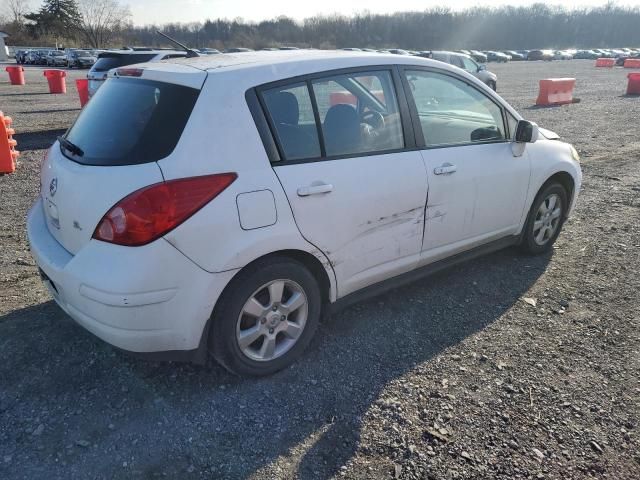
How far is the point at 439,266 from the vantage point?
3.74 m

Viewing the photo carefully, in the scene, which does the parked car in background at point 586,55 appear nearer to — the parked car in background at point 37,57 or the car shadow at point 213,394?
the parked car in background at point 37,57

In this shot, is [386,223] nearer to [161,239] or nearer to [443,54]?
[161,239]

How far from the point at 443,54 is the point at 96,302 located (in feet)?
72.5

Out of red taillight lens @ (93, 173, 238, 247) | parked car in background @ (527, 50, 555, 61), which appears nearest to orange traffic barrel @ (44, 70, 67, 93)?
red taillight lens @ (93, 173, 238, 247)

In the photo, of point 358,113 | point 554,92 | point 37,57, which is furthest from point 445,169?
point 37,57

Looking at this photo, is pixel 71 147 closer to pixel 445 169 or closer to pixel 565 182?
pixel 445 169

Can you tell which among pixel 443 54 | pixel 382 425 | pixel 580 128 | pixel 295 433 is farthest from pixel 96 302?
pixel 443 54

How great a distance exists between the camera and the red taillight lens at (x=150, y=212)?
2.34 m

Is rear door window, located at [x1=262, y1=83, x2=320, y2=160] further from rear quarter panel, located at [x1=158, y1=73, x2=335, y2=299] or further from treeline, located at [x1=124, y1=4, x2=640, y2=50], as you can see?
treeline, located at [x1=124, y1=4, x2=640, y2=50]

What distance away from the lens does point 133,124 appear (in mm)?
2648

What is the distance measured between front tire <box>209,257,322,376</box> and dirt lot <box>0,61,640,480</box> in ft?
0.52

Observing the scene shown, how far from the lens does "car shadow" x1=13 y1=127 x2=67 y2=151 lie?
952 cm

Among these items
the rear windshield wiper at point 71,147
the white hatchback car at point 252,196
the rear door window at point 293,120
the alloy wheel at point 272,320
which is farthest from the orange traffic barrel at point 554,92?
the rear windshield wiper at point 71,147

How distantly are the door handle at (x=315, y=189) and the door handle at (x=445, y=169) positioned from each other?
92 centimetres
